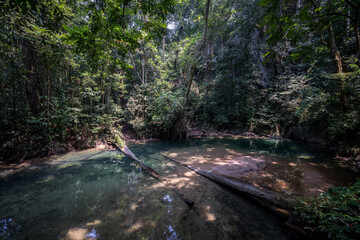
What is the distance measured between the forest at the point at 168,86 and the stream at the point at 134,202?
5.7 inches

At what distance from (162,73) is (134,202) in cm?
1207

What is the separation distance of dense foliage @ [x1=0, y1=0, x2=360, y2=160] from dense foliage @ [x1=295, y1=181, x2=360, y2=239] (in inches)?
103

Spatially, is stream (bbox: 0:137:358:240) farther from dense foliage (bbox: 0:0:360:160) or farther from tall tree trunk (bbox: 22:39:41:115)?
tall tree trunk (bbox: 22:39:41:115)

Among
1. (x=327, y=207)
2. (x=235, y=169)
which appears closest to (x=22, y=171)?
(x=235, y=169)

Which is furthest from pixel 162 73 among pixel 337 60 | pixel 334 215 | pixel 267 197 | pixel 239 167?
pixel 334 215

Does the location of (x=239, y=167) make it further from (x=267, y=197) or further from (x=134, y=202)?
(x=134, y=202)

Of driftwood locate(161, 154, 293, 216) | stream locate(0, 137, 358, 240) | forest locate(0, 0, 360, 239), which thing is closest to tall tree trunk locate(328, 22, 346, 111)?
forest locate(0, 0, 360, 239)

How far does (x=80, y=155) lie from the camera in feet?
24.9

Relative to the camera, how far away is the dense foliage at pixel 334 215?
1.79 metres

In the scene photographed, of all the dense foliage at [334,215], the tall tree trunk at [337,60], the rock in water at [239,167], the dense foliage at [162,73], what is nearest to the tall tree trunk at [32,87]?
the dense foliage at [162,73]

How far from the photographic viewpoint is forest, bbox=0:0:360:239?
2.50 meters

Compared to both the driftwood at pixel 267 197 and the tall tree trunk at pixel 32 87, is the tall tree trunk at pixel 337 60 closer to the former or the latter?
the driftwood at pixel 267 197

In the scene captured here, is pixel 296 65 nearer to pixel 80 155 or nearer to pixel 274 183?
pixel 274 183

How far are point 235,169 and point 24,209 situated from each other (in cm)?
626
